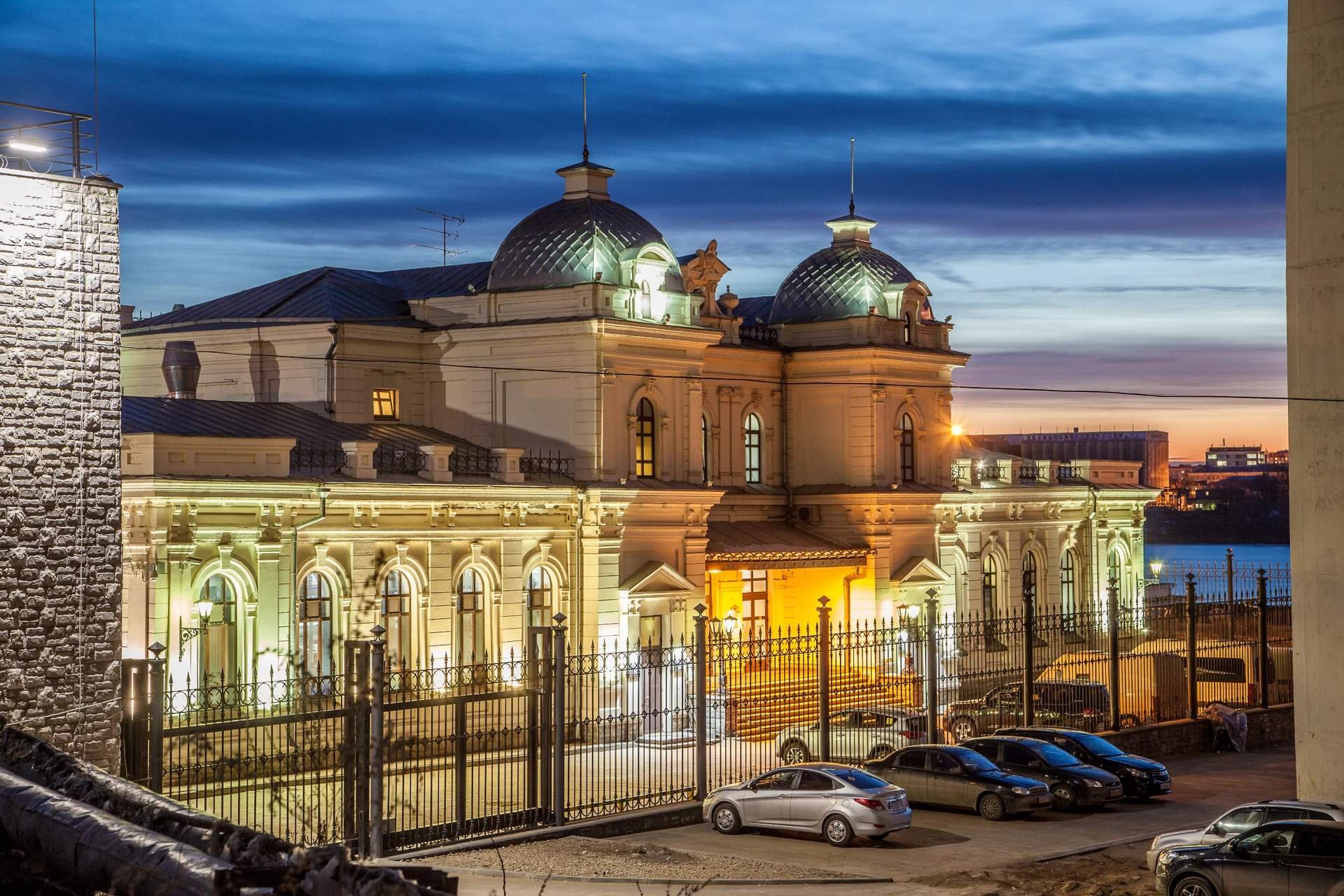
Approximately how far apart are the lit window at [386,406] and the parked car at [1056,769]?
684 inches

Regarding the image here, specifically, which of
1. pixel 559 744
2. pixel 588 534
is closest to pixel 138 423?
pixel 588 534

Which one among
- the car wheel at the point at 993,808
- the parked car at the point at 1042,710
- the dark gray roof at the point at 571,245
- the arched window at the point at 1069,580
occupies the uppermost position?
the dark gray roof at the point at 571,245

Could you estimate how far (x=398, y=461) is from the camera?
3616cm

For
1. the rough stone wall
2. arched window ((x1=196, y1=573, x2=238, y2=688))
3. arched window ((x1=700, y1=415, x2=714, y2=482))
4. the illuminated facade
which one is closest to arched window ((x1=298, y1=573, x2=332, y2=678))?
the illuminated facade

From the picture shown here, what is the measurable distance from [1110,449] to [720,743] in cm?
7935

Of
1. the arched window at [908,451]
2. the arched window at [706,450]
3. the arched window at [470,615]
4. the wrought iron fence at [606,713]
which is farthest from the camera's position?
the arched window at [908,451]

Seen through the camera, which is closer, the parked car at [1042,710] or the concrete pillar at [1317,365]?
the concrete pillar at [1317,365]

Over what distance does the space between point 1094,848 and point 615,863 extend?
6185 millimetres

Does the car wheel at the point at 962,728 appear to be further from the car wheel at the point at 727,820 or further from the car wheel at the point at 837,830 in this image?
the car wheel at the point at 837,830

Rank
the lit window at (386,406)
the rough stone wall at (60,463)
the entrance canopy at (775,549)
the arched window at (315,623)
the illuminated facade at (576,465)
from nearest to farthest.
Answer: the rough stone wall at (60,463) → the illuminated facade at (576,465) → the arched window at (315,623) → the lit window at (386,406) → the entrance canopy at (775,549)

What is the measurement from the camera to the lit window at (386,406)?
40.3 meters

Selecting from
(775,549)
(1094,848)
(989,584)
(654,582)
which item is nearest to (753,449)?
(775,549)

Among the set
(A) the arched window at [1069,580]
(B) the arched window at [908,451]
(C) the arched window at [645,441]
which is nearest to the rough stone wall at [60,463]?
(C) the arched window at [645,441]

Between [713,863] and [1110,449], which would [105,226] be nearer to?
[713,863]
